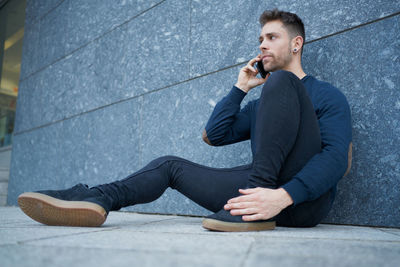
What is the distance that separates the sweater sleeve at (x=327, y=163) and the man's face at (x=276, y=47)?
546 mm

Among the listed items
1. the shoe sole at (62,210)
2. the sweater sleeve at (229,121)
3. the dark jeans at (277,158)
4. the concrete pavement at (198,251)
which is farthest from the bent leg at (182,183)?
the concrete pavement at (198,251)

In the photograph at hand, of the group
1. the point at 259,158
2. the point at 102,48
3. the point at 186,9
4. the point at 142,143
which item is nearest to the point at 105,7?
the point at 102,48

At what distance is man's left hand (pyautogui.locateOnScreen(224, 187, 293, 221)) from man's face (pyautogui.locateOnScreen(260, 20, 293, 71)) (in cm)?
96

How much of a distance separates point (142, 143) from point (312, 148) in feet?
6.85

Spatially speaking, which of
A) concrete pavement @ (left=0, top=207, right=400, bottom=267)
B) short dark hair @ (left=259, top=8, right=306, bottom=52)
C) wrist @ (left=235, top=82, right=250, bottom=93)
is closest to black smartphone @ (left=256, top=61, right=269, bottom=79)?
wrist @ (left=235, top=82, right=250, bottom=93)

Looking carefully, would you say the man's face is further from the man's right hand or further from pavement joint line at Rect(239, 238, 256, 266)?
pavement joint line at Rect(239, 238, 256, 266)

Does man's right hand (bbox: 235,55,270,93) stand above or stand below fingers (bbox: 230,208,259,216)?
above

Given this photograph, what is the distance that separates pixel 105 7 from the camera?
169 inches

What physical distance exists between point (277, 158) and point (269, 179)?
10 cm

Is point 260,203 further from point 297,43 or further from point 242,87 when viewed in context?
point 297,43

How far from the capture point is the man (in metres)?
1.52

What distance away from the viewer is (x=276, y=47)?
219 cm

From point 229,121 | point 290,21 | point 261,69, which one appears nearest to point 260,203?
point 229,121

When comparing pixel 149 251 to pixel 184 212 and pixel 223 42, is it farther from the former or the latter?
pixel 223 42
